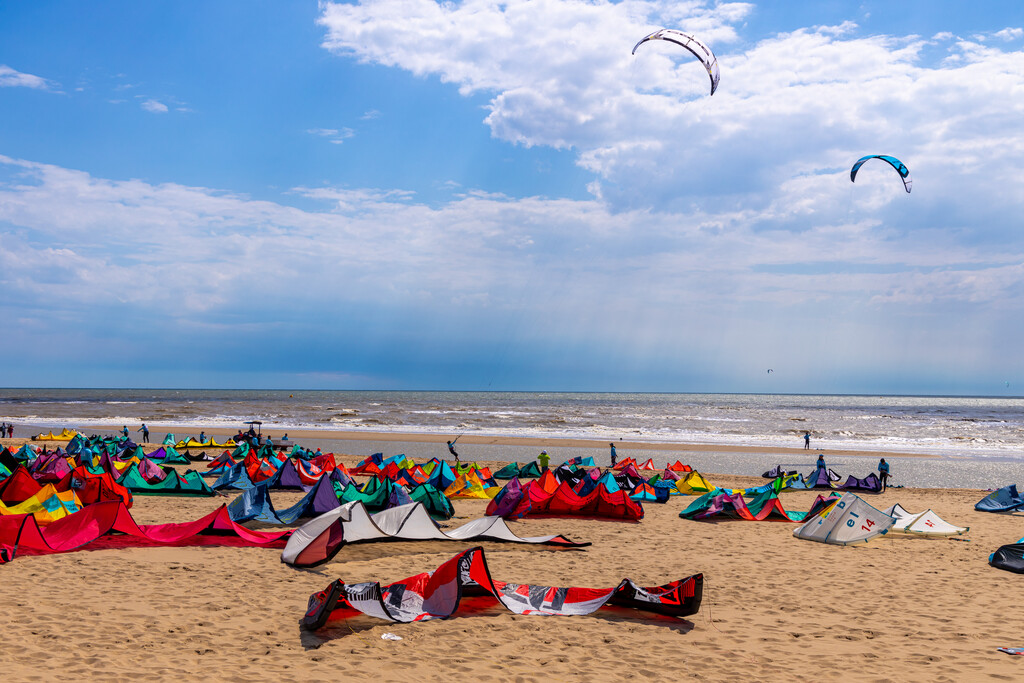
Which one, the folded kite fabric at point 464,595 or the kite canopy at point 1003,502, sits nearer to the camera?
the folded kite fabric at point 464,595

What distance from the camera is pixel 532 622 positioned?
300 inches

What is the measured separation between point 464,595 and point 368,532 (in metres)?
3.11

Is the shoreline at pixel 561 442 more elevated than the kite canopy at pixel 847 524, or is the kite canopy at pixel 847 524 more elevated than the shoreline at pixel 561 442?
the kite canopy at pixel 847 524

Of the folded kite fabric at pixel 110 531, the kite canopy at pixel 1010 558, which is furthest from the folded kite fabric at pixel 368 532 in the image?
the kite canopy at pixel 1010 558

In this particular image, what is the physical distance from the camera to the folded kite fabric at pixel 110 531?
9.98 meters

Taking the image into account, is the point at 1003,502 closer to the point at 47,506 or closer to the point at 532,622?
the point at 532,622

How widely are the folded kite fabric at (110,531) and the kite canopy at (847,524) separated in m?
9.68

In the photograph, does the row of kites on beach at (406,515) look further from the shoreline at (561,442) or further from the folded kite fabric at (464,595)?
the shoreline at (561,442)

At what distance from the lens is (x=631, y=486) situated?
59.8 ft

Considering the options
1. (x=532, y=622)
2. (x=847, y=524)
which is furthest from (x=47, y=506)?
(x=847, y=524)

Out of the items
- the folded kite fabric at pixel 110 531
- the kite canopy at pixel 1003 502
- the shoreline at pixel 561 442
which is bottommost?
the shoreline at pixel 561 442

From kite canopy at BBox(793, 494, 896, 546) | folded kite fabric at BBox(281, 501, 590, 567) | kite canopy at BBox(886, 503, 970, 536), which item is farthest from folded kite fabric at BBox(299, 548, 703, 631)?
kite canopy at BBox(886, 503, 970, 536)

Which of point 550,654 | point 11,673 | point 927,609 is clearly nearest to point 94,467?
point 11,673

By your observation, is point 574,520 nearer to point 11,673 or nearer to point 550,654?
point 550,654
